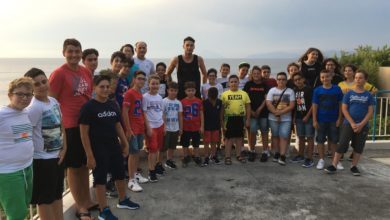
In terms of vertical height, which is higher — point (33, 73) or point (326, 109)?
point (33, 73)

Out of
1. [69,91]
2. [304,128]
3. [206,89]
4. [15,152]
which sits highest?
[69,91]

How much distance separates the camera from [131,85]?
525cm

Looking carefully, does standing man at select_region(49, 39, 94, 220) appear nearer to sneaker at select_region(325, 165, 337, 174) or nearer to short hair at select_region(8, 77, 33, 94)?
short hair at select_region(8, 77, 33, 94)

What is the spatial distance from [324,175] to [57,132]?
13.9 feet

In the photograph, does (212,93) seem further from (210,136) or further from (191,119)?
(210,136)

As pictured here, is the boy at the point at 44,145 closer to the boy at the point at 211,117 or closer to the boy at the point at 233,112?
the boy at the point at 211,117

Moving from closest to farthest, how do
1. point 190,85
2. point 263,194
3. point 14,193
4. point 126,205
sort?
point 14,193 < point 126,205 < point 263,194 < point 190,85

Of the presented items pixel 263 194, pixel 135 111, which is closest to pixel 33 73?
pixel 135 111

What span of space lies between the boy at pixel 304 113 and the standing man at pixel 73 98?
12.5 feet

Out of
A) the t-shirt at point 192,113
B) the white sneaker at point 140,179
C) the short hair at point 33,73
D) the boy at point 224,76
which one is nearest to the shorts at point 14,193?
the short hair at point 33,73

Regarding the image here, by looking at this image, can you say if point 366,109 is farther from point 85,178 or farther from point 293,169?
point 85,178

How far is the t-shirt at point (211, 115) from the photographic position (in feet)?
19.7

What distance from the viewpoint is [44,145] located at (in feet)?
10.3

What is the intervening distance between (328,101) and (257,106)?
4.16 ft
